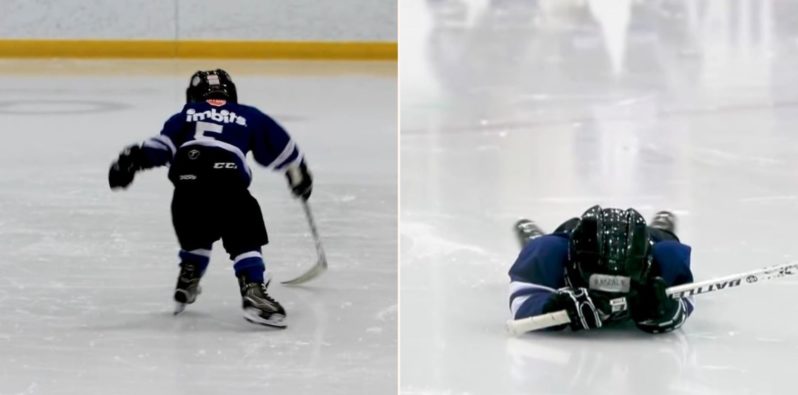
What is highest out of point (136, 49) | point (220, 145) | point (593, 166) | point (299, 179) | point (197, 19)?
point (220, 145)

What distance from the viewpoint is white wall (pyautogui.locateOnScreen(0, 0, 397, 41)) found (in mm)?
8672

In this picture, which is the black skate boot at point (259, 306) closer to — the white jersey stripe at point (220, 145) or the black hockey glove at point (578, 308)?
the white jersey stripe at point (220, 145)

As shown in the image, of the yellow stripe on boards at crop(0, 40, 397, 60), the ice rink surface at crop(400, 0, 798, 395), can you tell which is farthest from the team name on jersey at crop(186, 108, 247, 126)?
the yellow stripe on boards at crop(0, 40, 397, 60)

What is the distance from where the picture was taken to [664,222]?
127 inches

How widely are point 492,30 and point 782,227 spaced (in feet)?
10.5

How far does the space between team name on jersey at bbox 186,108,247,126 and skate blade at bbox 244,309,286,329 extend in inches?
14.5

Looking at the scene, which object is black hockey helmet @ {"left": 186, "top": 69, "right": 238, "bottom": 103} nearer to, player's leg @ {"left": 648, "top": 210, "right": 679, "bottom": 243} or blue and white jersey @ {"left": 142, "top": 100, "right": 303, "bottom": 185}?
blue and white jersey @ {"left": 142, "top": 100, "right": 303, "bottom": 185}

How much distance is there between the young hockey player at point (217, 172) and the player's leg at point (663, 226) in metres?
0.76

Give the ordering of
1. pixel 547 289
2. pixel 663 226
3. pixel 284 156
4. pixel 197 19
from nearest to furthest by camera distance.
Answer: pixel 547 289 → pixel 284 156 → pixel 663 226 → pixel 197 19

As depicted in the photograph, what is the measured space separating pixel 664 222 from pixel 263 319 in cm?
99

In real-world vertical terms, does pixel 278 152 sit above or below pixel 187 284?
above

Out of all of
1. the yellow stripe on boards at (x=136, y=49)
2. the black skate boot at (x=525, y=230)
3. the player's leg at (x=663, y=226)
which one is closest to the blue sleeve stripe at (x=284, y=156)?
the black skate boot at (x=525, y=230)

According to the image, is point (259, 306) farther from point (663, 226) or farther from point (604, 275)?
point (663, 226)

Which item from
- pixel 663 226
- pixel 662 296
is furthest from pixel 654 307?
pixel 663 226
